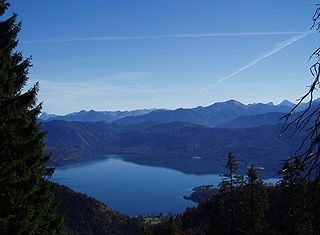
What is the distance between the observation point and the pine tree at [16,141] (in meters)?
11.7

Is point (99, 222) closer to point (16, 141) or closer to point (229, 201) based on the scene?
point (229, 201)

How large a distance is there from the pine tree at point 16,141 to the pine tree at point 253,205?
22.4 m

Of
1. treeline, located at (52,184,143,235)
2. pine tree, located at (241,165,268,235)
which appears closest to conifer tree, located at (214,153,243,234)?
pine tree, located at (241,165,268,235)

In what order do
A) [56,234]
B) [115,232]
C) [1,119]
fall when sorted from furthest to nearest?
[115,232], [56,234], [1,119]

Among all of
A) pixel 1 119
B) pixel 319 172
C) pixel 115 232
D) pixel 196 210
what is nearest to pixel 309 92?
pixel 319 172

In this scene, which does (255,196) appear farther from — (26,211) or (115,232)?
(115,232)

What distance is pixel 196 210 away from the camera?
142m

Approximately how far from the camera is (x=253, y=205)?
3306cm

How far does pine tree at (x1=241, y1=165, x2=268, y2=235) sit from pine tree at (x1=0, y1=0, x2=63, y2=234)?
880 inches

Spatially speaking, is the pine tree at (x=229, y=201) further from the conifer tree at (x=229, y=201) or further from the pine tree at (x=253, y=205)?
the pine tree at (x=253, y=205)

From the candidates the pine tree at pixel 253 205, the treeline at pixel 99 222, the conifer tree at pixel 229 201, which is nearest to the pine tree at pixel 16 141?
the conifer tree at pixel 229 201

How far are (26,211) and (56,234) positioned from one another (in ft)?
18.3

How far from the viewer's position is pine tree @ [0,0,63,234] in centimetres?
1173

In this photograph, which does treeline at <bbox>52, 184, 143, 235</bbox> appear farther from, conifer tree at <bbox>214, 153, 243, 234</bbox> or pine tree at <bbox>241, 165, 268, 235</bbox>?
pine tree at <bbox>241, 165, 268, 235</bbox>
